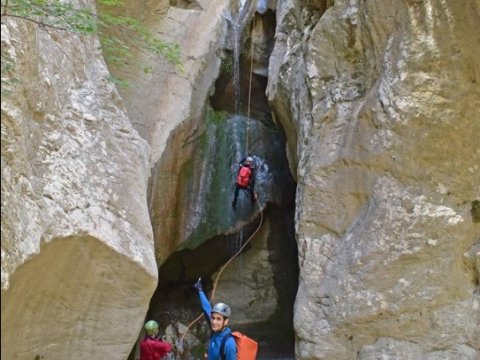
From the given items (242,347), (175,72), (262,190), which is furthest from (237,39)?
(242,347)

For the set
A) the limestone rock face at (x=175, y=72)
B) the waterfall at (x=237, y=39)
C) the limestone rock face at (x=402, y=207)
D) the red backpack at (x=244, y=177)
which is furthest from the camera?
the waterfall at (x=237, y=39)

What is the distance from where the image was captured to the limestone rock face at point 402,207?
7258mm

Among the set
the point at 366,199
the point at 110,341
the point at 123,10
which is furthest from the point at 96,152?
the point at 123,10

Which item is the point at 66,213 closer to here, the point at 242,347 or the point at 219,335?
the point at 219,335

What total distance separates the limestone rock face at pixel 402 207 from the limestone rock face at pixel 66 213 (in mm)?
3083

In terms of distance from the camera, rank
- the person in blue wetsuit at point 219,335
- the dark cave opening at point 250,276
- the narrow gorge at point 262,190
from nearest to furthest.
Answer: the narrow gorge at point 262,190
the person in blue wetsuit at point 219,335
the dark cave opening at point 250,276

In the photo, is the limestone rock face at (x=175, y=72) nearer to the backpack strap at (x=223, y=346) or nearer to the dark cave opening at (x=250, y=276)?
the dark cave opening at (x=250, y=276)

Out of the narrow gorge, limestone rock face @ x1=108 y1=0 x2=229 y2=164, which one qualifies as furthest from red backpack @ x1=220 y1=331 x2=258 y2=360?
limestone rock face @ x1=108 y1=0 x2=229 y2=164

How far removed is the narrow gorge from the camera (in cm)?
519

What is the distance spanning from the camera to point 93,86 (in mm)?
6758

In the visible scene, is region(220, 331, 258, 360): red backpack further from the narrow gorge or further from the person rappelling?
the person rappelling

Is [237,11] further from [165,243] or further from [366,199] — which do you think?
[366,199]

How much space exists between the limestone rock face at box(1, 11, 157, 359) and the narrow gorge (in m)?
0.02

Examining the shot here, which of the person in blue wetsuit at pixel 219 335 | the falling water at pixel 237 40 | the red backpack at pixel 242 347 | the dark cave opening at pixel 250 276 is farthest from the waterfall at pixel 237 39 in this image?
the red backpack at pixel 242 347
